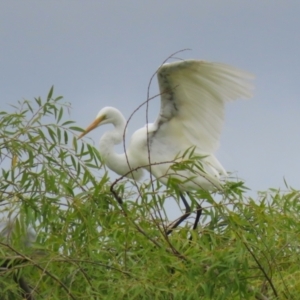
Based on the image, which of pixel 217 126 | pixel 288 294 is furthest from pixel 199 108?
pixel 288 294

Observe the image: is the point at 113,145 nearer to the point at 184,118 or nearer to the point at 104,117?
the point at 104,117

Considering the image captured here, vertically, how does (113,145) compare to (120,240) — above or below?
above

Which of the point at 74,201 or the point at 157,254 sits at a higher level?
the point at 74,201

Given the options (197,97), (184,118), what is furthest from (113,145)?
(197,97)

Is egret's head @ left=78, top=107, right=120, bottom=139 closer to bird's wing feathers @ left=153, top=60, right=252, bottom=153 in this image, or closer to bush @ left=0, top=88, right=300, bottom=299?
bird's wing feathers @ left=153, top=60, right=252, bottom=153

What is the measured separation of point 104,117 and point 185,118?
652 millimetres

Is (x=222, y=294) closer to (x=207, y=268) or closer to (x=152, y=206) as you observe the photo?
(x=207, y=268)

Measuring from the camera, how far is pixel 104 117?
6.44 metres

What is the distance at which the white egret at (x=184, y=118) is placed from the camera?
5.54 metres

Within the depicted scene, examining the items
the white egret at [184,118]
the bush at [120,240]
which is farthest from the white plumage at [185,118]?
the bush at [120,240]

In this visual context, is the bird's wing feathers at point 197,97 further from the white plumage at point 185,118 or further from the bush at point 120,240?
the bush at point 120,240

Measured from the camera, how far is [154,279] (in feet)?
8.95

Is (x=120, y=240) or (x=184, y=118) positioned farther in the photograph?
(x=184, y=118)

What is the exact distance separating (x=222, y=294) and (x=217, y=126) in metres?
3.41
